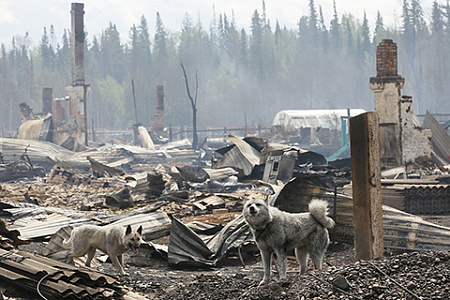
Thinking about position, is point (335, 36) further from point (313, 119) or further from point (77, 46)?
point (77, 46)

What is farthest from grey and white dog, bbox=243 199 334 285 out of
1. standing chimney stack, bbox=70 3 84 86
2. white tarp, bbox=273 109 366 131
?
white tarp, bbox=273 109 366 131

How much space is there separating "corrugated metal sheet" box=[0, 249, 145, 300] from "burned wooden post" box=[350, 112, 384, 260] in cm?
257

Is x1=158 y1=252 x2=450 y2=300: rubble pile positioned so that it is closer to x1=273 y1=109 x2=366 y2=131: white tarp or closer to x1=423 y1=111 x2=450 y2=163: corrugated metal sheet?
x1=423 y1=111 x2=450 y2=163: corrugated metal sheet

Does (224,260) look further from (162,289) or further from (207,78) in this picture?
(207,78)

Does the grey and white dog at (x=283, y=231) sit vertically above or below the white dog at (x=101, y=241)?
above

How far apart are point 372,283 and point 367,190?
172 cm

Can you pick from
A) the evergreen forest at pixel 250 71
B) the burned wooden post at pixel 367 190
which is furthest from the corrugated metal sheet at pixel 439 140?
the evergreen forest at pixel 250 71

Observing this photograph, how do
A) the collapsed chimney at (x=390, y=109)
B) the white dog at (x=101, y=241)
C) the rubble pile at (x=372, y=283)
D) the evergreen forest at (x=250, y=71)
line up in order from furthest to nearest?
the evergreen forest at (x=250, y=71) → the collapsed chimney at (x=390, y=109) → the white dog at (x=101, y=241) → the rubble pile at (x=372, y=283)

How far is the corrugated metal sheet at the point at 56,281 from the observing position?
195 inches

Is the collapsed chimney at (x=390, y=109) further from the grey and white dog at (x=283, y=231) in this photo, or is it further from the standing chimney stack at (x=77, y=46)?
the standing chimney stack at (x=77, y=46)

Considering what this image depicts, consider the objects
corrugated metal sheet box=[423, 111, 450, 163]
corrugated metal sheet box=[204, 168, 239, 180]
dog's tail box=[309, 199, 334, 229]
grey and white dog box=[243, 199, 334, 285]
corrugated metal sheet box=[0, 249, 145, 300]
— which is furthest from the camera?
corrugated metal sheet box=[423, 111, 450, 163]

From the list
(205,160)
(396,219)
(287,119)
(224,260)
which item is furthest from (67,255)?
(287,119)

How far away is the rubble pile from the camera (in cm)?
425

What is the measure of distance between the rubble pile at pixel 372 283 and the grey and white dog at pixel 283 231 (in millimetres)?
337
